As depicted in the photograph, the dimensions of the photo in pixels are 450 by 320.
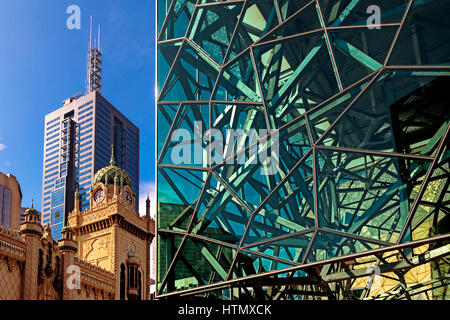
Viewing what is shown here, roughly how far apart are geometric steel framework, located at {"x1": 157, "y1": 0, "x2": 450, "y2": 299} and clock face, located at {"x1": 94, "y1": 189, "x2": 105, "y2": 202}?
48.9 meters

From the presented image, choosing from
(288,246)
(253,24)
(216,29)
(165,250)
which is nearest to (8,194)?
(165,250)

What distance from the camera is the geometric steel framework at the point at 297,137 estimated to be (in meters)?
20.2

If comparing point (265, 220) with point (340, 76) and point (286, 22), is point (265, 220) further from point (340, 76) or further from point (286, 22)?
point (286, 22)

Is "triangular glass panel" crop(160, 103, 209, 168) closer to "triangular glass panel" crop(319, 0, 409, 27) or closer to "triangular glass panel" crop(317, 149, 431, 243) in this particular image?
"triangular glass panel" crop(317, 149, 431, 243)

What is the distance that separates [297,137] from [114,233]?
51038mm

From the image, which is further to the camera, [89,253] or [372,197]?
[89,253]

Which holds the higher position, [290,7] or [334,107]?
[290,7]

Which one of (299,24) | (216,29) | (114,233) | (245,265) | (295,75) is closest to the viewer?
(245,265)

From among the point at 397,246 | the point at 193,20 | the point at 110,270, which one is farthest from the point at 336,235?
the point at 110,270

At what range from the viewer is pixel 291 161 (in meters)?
22.7

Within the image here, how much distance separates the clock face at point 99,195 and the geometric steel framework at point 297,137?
160 feet

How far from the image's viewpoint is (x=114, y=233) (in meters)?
71.4

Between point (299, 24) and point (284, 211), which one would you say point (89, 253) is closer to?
point (284, 211)
